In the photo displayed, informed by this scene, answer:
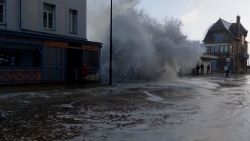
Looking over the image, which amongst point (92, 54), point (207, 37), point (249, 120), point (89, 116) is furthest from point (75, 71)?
point (207, 37)

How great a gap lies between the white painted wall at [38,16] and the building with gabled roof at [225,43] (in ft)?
174

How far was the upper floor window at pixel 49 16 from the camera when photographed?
25.4 meters

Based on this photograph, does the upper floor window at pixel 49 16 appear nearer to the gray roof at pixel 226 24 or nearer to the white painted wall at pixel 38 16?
the white painted wall at pixel 38 16

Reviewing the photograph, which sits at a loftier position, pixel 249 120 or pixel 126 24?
pixel 126 24

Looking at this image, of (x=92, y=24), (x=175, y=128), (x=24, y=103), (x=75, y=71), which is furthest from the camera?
(x=92, y=24)

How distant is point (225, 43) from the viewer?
8100cm

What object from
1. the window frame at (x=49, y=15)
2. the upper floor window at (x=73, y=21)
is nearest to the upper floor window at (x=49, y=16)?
the window frame at (x=49, y=15)

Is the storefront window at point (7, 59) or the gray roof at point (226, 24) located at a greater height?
the gray roof at point (226, 24)

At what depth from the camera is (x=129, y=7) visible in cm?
3794

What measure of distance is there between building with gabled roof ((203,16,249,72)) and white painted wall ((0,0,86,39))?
53.1 metres

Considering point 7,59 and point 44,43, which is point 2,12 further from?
point 44,43

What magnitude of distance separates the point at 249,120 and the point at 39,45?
15.1 m

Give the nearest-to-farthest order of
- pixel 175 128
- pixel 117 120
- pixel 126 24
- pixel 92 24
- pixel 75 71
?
pixel 175 128, pixel 117 120, pixel 75 71, pixel 126 24, pixel 92 24

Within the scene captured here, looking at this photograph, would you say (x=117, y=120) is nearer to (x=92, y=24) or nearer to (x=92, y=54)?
(x=92, y=54)
